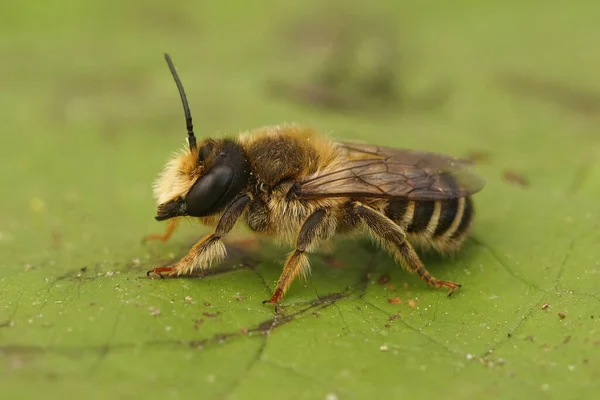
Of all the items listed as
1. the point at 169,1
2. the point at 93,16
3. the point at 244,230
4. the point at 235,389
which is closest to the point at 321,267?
the point at 244,230

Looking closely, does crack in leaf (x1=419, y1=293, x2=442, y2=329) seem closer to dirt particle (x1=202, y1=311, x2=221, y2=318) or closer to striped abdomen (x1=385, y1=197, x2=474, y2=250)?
striped abdomen (x1=385, y1=197, x2=474, y2=250)

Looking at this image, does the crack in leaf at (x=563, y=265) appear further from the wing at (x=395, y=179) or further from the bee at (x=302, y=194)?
the wing at (x=395, y=179)

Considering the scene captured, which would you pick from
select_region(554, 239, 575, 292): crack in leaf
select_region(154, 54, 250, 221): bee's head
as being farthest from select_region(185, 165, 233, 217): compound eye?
select_region(554, 239, 575, 292): crack in leaf

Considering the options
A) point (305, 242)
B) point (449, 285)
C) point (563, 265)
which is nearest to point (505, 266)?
point (563, 265)

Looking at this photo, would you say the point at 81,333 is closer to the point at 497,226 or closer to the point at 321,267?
the point at 321,267

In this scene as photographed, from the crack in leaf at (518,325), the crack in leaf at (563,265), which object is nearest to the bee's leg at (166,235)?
the crack in leaf at (518,325)

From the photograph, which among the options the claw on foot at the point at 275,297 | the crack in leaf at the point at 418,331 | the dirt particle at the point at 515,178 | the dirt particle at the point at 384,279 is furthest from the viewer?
the dirt particle at the point at 515,178
